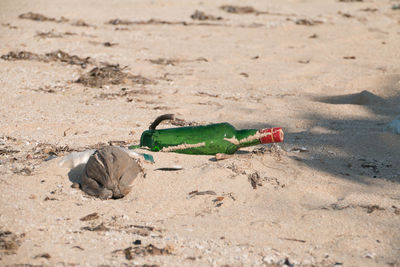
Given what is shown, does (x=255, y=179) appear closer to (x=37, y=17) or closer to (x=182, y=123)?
(x=182, y=123)

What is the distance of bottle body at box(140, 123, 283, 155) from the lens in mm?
2811

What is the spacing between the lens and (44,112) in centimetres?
400

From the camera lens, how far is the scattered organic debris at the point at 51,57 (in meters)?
5.34

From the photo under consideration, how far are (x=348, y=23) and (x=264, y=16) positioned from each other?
1244mm

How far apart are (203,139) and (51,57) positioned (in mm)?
3117

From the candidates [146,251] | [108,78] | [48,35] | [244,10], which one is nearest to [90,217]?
[146,251]

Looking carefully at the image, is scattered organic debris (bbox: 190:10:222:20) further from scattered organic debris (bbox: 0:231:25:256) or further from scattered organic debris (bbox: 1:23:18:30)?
scattered organic debris (bbox: 0:231:25:256)

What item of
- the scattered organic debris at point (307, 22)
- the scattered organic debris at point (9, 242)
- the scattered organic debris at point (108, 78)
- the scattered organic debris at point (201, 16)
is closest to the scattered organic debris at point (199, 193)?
the scattered organic debris at point (9, 242)

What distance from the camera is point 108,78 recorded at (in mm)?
4887

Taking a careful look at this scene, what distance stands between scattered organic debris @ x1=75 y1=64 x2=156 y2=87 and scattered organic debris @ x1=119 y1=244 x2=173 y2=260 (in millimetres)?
2883

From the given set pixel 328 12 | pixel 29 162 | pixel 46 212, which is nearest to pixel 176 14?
pixel 328 12

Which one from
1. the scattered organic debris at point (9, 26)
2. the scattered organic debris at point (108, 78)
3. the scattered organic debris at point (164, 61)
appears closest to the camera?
the scattered organic debris at point (108, 78)

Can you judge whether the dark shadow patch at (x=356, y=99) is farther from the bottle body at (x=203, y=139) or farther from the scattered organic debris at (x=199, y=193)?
the scattered organic debris at (x=199, y=193)

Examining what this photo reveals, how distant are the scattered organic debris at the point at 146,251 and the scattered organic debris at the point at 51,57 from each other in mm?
3498
